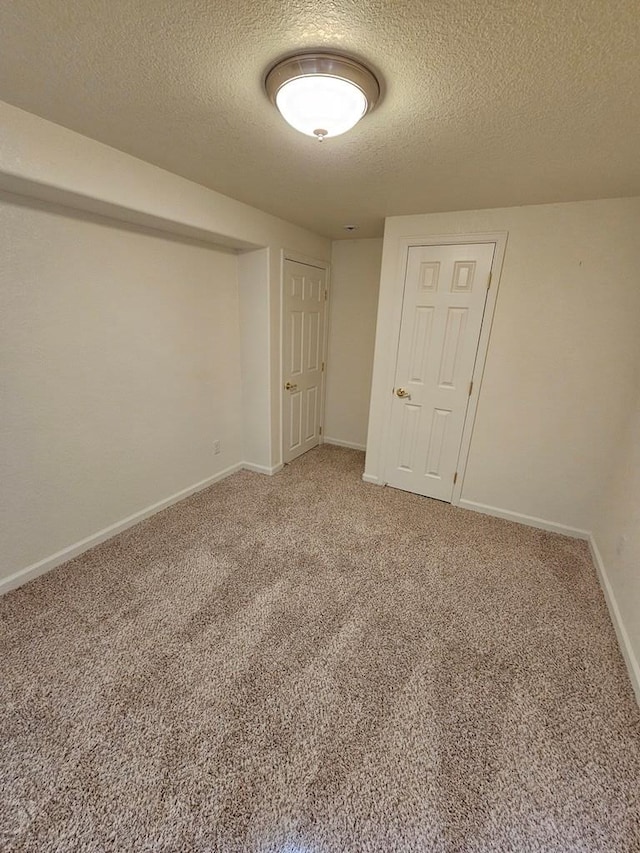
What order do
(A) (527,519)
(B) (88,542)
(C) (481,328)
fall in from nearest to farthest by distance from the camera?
(B) (88,542)
(C) (481,328)
(A) (527,519)

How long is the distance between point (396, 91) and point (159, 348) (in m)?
2.01

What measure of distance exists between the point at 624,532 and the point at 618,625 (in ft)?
1.62

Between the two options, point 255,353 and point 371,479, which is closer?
point 255,353

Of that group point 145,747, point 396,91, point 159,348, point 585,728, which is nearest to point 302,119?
point 396,91

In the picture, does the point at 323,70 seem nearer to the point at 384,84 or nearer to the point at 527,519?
the point at 384,84

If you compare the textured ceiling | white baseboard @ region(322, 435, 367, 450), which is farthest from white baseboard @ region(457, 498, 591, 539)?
the textured ceiling

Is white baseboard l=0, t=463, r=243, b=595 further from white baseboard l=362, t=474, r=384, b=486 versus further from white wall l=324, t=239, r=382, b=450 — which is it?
white wall l=324, t=239, r=382, b=450

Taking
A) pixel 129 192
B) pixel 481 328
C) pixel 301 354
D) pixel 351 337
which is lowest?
pixel 301 354

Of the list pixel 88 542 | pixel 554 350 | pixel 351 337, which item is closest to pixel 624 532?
pixel 554 350

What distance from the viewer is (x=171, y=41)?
105 cm

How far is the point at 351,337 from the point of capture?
3.88m

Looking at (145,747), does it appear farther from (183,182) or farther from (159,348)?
(183,182)

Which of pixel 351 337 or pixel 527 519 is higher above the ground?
pixel 351 337

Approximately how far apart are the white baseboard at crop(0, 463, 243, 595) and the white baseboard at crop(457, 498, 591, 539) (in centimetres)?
228
